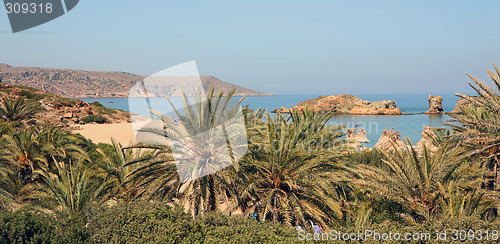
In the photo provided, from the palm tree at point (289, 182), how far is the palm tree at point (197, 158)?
2.28 ft

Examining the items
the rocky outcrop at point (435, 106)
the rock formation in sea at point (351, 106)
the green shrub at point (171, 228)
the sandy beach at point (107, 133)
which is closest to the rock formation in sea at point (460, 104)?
the green shrub at point (171, 228)

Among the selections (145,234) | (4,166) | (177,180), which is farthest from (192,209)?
(4,166)

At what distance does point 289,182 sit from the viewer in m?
10.5

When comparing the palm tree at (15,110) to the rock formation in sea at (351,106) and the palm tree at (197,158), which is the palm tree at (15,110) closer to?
the palm tree at (197,158)

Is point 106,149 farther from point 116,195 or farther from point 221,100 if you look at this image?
point 221,100

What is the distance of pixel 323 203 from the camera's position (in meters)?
11.1

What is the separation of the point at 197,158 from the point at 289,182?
2821 mm

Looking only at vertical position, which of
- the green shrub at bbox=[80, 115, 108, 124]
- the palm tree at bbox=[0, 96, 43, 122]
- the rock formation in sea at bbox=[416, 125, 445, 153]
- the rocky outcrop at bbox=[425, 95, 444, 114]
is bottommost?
→ the rocky outcrop at bbox=[425, 95, 444, 114]

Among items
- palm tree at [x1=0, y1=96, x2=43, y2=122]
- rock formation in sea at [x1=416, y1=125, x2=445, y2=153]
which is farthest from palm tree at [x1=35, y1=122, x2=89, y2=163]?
rock formation in sea at [x1=416, y1=125, x2=445, y2=153]

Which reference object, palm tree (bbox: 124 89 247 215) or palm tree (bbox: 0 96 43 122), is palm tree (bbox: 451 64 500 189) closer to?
palm tree (bbox: 124 89 247 215)

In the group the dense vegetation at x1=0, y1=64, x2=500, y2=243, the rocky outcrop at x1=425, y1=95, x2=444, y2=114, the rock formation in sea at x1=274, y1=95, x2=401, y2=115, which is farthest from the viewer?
the rocky outcrop at x1=425, y1=95, x2=444, y2=114

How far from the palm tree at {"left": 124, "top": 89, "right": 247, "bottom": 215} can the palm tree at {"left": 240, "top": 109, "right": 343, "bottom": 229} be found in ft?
2.28

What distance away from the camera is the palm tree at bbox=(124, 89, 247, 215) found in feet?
35.2

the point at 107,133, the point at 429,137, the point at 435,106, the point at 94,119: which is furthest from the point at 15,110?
the point at 435,106
